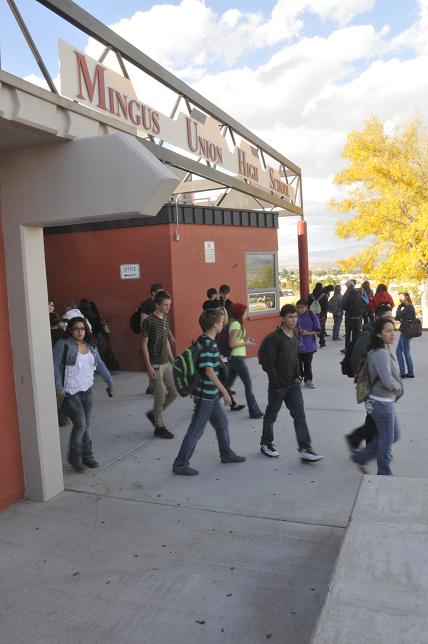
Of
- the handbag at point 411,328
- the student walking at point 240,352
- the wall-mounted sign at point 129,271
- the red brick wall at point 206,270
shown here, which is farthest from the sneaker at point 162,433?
the wall-mounted sign at point 129,271

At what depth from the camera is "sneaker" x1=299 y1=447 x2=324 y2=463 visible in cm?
527

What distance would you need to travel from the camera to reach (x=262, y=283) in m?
12.8

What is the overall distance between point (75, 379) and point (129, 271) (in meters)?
5.37

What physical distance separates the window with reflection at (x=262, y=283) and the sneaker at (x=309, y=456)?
7.00m

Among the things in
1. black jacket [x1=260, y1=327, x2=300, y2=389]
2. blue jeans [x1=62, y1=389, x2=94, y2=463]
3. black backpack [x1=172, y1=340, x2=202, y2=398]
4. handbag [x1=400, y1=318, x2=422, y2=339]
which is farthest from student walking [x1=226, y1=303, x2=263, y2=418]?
handbag [x1=400, y1=318, x2=422, y2=339]

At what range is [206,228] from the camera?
10.8 metres

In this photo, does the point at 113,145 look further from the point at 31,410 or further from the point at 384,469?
the point at 384,469

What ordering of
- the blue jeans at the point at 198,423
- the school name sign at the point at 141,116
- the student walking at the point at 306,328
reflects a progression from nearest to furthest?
the blue jeans at the point at 198,423
the school name sign at the point at 141,116
the student walking at the point at 306,328

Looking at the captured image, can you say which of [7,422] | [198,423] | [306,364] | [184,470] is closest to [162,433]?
[184,470]

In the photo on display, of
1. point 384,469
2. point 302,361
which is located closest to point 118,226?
point 302,361

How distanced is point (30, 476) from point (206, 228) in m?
7.17

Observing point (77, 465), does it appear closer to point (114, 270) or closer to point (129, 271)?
point (129, 271)

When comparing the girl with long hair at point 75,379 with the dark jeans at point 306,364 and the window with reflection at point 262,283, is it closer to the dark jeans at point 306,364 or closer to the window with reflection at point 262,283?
the dark jeans at point 306,364

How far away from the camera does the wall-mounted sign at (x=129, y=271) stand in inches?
400
